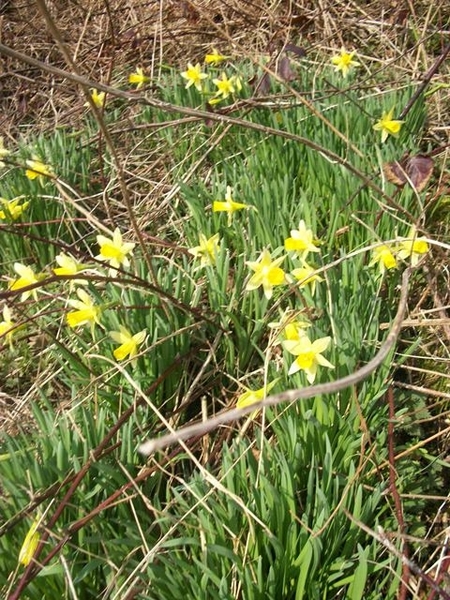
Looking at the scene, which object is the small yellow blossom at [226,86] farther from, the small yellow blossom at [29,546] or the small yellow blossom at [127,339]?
the small yellow blossom at [29,546]

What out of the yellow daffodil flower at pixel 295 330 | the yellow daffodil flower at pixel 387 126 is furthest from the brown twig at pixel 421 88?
the yellow daffodil flower at pixel 295 330

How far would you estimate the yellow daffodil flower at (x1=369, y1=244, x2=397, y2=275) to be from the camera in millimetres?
1565

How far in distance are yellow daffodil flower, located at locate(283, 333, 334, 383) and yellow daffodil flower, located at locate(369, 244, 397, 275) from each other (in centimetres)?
36

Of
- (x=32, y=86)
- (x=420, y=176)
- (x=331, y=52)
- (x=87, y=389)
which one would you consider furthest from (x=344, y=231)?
(x=32, y=86)

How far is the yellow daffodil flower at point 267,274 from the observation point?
146 cm

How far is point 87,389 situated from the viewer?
1467 millimetres

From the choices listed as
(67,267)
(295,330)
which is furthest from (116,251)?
(295,330)

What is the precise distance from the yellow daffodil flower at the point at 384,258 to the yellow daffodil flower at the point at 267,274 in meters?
0.26

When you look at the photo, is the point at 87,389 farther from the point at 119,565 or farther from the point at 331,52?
the point at 331,52

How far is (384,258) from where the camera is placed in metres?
1.57

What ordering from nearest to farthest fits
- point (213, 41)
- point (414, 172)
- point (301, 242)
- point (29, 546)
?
1. point (29, 546)
2. point (301, 242)
3. point (414, 172)
4. point (213, 41)

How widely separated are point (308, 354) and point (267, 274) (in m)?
0.26

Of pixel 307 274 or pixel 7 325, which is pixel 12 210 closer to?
pixel 7 325

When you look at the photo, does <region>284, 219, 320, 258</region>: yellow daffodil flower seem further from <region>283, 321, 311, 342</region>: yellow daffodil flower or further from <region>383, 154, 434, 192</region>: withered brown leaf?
<region>383, 154, 434, 192</region>: withered brown leaf
